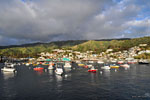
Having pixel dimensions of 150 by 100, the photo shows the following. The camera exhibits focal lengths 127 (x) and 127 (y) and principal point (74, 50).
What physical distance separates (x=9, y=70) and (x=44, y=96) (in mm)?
87112

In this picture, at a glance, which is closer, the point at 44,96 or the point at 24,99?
the point at 24,99

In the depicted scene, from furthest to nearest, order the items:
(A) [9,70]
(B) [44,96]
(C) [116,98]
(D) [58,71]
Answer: (A) [9,70], (D) [58,71], (B) [44,96], (C) [116,98]

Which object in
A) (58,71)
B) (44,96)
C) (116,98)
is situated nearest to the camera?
(116,98)

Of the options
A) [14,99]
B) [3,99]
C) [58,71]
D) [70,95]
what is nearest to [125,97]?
[70,95]

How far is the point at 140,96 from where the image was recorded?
147ft

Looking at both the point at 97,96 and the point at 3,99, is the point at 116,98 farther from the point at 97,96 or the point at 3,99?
the point at 3,99

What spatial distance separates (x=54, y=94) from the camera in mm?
48875

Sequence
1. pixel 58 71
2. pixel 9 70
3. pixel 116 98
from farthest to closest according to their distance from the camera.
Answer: pixel 9 70 < pixel 58 71 < pixel 116 98

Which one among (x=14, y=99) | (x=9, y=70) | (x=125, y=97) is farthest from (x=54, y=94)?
(x=9, y=70)

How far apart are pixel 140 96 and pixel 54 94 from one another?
102 ft

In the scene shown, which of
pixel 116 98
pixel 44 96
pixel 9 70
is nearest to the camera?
pixel 116 98

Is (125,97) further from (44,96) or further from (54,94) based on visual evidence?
(44,96)

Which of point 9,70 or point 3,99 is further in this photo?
point 9,70

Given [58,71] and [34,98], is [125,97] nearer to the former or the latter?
[34,98]
